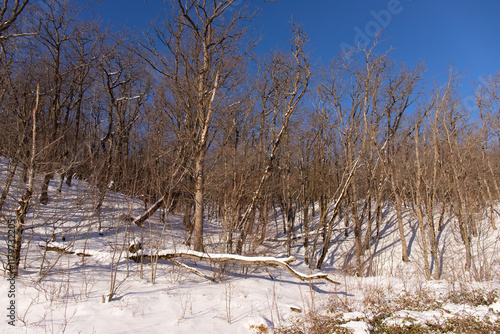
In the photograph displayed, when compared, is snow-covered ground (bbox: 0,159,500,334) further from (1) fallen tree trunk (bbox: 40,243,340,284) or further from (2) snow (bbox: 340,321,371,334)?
(1) fallen tree trunk (bbox: 40,243,340,284)

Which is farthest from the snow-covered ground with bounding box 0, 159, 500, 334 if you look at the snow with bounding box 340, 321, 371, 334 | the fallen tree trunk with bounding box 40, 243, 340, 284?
the fallen tree trunk with bounding box 40, 243, 340, 284

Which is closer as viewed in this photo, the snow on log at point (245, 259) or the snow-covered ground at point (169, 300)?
the snow-covered ground at point (169, 300)

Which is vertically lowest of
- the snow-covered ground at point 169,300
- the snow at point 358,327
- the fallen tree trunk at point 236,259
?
the snow-covered ground at point 169,300

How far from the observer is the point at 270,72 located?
13.8 metres

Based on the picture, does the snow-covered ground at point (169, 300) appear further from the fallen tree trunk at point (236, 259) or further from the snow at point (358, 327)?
the fallen tree trunk at point (236, 259)

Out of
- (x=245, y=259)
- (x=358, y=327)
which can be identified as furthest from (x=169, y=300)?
(x=358, y=327)

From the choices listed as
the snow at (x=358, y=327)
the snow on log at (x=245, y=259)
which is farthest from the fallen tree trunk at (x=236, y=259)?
the snow at (x=358, y=327)

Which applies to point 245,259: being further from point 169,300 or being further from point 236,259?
point 169,300

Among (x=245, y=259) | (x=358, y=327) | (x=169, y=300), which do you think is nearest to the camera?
(x=358, y=327)

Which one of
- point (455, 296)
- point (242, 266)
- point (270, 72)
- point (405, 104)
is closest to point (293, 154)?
point (270, 72)

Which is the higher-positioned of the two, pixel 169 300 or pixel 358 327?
pixel 358 327

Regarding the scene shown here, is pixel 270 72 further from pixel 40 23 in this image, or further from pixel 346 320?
pixel 346 320

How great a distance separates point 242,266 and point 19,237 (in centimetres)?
495

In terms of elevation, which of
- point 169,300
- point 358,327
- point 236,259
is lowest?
point 169,300
